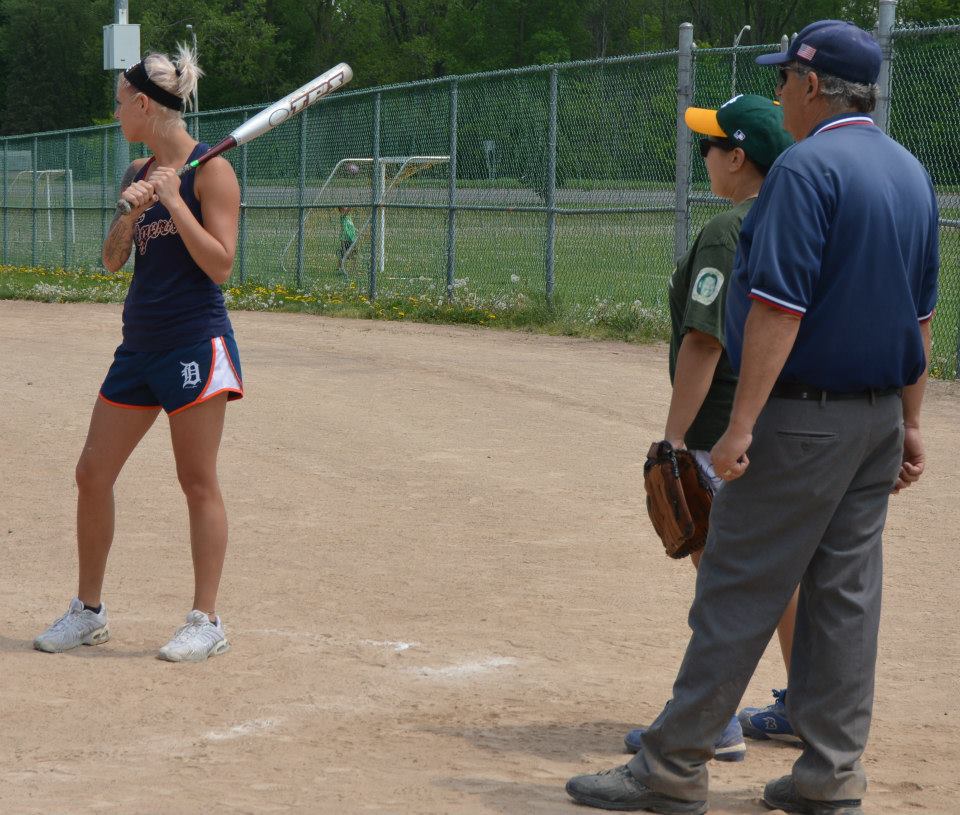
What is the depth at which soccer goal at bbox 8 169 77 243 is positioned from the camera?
24.1m

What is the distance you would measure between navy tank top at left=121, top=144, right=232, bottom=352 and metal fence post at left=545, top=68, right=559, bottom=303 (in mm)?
9573

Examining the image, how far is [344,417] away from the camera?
9023 mm

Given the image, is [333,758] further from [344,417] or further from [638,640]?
[344,417]

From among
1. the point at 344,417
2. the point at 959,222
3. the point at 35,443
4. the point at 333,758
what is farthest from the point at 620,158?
the point at 333,758

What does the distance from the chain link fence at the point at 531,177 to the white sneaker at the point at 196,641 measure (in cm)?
704

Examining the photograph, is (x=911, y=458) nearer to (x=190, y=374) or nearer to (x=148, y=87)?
(x=190, y=374)

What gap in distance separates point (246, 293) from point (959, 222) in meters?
10.4

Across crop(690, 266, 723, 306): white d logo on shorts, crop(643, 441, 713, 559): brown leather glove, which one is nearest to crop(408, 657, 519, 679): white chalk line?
crop(643, 441, 713, 559): brown leather glove

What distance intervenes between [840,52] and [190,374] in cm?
235

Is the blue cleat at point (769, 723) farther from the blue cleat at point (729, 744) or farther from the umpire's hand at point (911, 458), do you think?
the umpire's hand at point (911, 458)

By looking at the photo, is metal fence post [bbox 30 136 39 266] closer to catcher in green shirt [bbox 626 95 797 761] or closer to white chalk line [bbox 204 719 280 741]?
white chalk line [bbox 204 719 280 741]

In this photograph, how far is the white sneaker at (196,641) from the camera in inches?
179

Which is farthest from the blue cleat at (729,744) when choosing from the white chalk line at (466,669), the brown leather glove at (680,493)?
the white chalk line at (466,669)

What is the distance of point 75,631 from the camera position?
4676mm
